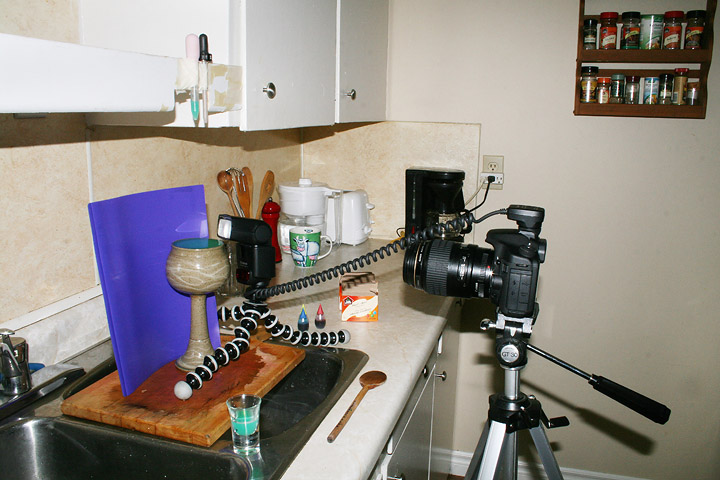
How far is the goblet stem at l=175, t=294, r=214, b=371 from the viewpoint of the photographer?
102cm

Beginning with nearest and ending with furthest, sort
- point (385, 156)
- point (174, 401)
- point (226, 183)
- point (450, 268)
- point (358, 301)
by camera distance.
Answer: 1. point (174, 401)
2. point (450, 268)
3. point (358, 301)
4. point (226, 183)
5. point (385, 156)

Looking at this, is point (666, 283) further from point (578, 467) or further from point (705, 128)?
point (578, 467)

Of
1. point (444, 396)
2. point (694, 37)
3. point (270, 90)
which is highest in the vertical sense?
point (694, 37)

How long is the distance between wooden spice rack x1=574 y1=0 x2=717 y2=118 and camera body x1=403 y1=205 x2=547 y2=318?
1.01m

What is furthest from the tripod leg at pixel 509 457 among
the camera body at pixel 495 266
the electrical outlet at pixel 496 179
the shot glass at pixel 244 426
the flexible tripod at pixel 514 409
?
the electrical outlet at pixel 496 179

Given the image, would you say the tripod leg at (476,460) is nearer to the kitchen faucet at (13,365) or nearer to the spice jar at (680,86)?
the kitchen faucet at (13,365)

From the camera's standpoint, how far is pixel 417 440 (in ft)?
4.40

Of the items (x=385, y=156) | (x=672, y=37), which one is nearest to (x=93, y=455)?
(x=385, y=156)

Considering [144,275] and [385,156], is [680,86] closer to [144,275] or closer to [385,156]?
[385,156]

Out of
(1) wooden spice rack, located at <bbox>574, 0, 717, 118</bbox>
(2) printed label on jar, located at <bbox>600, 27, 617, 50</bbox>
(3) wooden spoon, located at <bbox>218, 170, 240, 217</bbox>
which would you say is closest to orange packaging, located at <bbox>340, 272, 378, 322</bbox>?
(3) wooden spoon, located at <bbox>218, 170, 240, 217</bbox>

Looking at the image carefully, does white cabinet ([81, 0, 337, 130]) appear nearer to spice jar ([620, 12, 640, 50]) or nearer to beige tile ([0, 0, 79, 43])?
beige tile ([0, 0, 79, 43])

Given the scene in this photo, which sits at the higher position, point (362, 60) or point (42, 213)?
point (362, 60)

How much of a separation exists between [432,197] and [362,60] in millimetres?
526

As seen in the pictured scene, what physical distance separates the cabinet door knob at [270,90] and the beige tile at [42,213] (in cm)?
36
